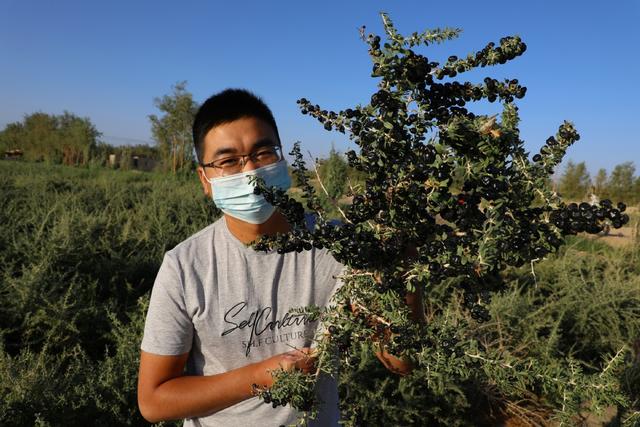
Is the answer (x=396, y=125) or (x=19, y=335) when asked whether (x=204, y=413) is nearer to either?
(x=396, y=125)

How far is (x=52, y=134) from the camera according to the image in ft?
121

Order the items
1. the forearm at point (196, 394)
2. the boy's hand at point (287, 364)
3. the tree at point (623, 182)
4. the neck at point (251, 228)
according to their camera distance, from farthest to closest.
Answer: the tree at point (623, 182) → the neck at point (251, 228) → the forearm at point (196, 394) → the boy's hand at point (287, 364)

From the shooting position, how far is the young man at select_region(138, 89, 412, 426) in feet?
6.13

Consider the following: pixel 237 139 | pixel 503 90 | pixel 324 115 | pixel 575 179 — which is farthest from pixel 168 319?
pixel 575 179

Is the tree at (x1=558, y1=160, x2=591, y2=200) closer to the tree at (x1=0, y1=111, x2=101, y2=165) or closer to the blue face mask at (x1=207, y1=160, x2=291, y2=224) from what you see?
the blue face mask at (x1=207, y1=160, x2=291, y2=224)

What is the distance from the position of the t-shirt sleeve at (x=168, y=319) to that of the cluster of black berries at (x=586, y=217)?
1.42 meters

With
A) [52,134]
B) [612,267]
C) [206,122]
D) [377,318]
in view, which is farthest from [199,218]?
[52,134]

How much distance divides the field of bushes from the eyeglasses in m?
2.07

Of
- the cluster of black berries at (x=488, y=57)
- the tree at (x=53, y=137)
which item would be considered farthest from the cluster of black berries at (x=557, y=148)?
the tree at (x=53, y=137)

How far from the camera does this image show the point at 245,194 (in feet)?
6.39

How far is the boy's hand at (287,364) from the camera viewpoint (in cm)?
142

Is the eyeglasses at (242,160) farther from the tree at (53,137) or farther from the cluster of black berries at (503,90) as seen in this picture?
the tree at (53,137)

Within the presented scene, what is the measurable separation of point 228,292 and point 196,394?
1.36 ft

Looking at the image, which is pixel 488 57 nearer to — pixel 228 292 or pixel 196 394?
pixel 228 292
